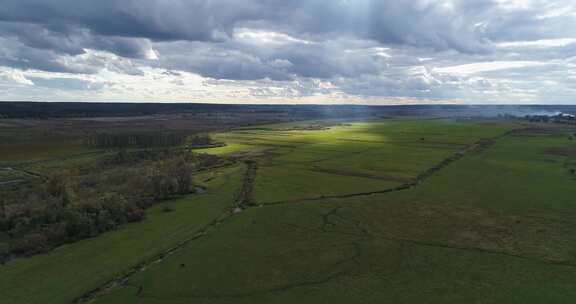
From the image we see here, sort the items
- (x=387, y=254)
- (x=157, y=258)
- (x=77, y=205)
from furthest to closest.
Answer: (x=77, y=205) < (x=387, y=254) < (x=157, y=258)

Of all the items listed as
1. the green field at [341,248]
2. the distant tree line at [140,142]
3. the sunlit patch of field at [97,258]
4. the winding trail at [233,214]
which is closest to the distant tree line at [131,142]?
the distant tree line at [140,142]

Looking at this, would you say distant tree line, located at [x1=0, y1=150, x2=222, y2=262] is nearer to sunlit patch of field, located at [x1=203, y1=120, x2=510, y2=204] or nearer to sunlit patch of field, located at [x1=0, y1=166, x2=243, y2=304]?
sunlit patch of field, located at [x1=0, y1=166, x2=243, y2=304]

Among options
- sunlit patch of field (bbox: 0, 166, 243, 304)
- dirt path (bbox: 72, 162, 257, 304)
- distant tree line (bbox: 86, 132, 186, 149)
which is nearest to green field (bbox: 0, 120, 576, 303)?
sunlit patch of field (bbox: 0, 166, 243, 304)

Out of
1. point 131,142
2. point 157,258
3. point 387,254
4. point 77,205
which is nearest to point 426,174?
point 387,254

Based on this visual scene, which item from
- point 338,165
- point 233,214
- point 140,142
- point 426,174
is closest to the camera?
point 233,214

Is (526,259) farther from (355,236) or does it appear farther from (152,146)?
(152,146)

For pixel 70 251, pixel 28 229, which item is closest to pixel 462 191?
pixel 70 251

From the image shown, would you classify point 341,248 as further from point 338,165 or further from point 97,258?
point 338,165

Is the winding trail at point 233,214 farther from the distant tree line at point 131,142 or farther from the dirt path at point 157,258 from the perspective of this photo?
the distant tree line at point 131,142
